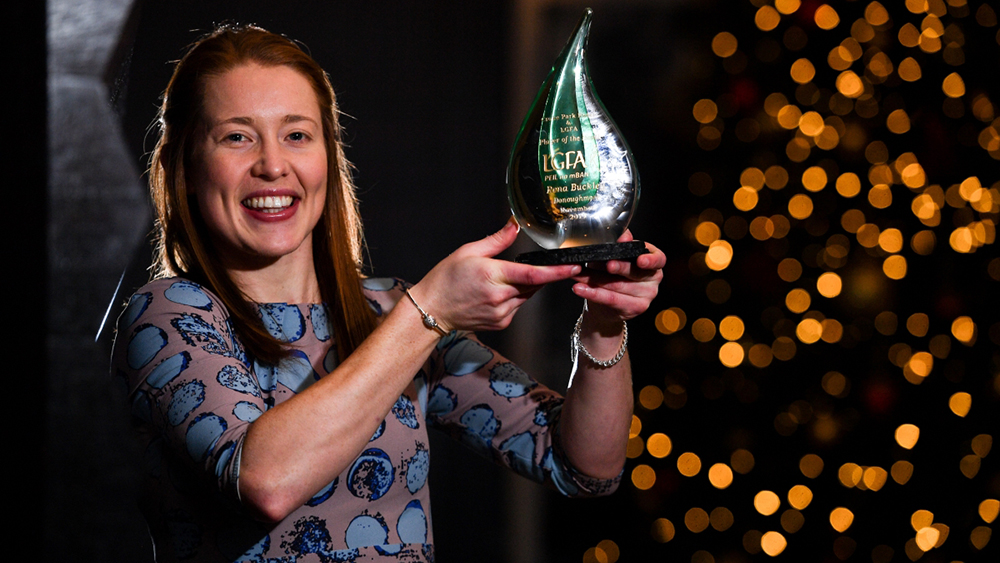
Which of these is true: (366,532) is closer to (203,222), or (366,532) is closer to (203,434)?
(203,434)

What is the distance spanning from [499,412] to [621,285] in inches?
14.7

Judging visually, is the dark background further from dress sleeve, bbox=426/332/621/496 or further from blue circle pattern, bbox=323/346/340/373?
dress sleeve, bbox=426/332/621/496

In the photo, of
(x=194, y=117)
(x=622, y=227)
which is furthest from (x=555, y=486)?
(x=194, y=117)

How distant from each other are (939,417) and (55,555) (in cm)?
187

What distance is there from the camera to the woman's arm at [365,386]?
85 cm

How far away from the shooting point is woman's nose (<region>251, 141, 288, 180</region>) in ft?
3.61

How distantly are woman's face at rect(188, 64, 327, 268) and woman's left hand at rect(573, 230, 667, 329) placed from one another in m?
0.42

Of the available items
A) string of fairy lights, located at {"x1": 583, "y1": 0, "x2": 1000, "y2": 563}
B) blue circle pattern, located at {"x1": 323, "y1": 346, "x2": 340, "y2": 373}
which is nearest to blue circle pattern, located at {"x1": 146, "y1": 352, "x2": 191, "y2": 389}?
blue circle pattern, located at {"x1": 323, "y1": 346, "x2": 340, "y2": 373}

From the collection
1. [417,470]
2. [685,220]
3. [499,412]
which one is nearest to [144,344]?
[417,470]

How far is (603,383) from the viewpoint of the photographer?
1098mm

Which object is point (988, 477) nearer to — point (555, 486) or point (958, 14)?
point (958, 14)

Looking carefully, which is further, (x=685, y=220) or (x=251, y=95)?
(x=685, y=220)

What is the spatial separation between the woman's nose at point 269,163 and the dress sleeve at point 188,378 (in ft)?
0.56

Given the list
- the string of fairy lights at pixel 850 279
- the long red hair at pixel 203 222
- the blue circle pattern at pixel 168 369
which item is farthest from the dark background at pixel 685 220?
the blue circle pattern at pixel 168 369
